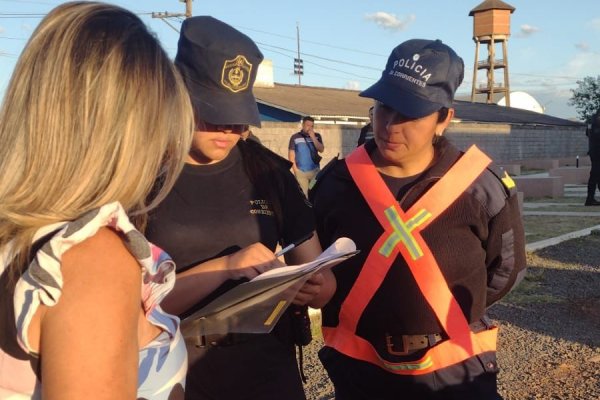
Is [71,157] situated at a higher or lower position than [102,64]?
lower

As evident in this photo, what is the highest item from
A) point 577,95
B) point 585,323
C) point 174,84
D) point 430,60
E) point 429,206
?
point 577,95

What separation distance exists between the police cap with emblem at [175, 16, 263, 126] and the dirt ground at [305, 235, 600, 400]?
2.70 metres

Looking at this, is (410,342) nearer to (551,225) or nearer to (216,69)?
(216,69)

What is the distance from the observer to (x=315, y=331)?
5.53 meters

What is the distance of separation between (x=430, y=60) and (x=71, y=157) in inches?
70.8

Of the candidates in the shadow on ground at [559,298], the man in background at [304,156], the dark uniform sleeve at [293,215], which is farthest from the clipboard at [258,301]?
the man in background at [304,156]

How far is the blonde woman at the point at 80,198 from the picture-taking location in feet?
3.63

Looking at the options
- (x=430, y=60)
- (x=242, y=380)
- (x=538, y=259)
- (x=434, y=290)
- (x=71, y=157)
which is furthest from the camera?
(x=538, y=259)

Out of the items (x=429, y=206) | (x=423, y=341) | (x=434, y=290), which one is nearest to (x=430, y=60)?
(x=429, y=206)

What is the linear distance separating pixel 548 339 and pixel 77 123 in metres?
5.18

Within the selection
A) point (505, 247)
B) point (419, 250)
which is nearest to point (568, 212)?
point (505, 247)

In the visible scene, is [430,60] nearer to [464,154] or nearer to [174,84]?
[464,154]

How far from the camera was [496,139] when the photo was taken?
3225cm

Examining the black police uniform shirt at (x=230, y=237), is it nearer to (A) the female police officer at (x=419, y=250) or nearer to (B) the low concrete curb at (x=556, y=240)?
(A) the female police officer at (x=419, y=250)
